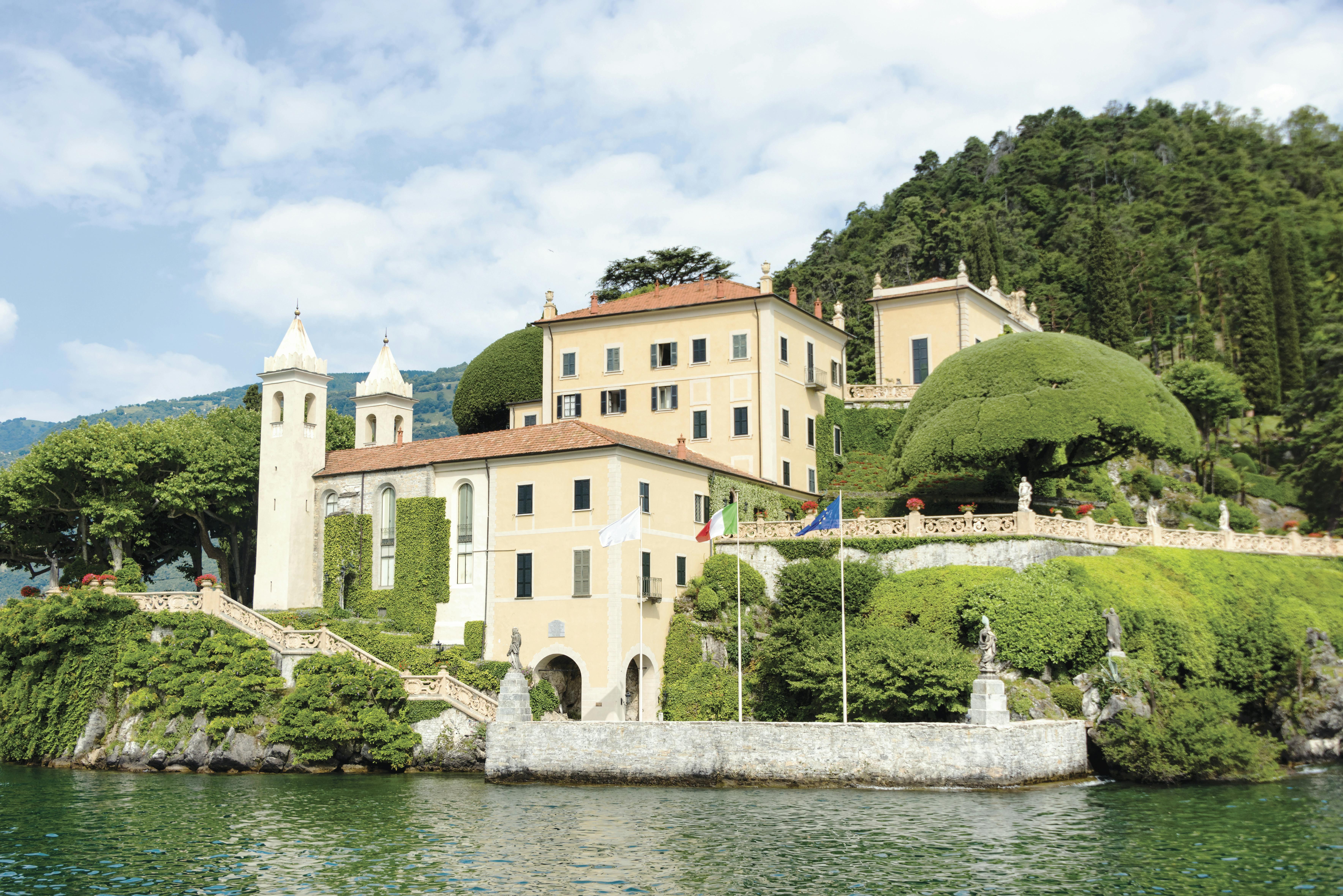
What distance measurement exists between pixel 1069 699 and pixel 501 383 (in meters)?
34.4

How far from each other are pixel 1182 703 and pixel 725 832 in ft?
56.0

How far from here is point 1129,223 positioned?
96.2 meters

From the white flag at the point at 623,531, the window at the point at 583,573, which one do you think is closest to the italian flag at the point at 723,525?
the white flag at the point at 623,531

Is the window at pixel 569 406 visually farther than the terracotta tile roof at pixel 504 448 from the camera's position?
Yes

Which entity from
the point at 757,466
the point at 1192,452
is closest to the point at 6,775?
the point at 757,466

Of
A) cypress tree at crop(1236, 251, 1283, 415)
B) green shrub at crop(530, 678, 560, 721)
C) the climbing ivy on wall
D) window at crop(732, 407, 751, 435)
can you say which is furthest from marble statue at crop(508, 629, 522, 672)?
cypress tree at crop(1236, 251, 1283, 415)

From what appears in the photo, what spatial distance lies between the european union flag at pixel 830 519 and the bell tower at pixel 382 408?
2680 cm

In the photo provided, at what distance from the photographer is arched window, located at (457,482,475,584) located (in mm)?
44625

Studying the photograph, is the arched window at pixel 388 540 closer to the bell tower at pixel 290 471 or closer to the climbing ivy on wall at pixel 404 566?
the climbing ivy on wall at pixel 404 566

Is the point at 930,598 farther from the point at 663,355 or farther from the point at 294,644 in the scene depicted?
the point at 294,644

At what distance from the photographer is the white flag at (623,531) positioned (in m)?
36.5

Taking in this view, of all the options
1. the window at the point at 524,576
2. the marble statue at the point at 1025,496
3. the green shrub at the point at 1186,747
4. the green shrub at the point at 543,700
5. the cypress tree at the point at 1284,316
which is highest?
the cypress tree at the point at 1284,316

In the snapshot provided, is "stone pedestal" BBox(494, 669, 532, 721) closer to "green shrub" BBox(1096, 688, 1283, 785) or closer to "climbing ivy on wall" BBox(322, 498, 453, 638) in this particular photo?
"climbing ivy on wall" BBox(322, 498, 453, 638)

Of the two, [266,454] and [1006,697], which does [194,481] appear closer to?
Result: [266,454]
